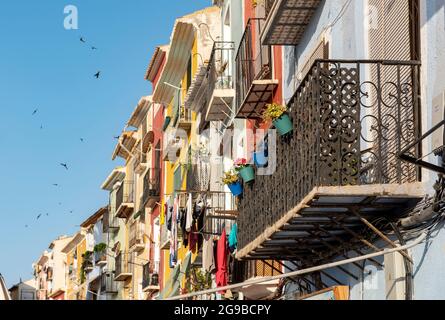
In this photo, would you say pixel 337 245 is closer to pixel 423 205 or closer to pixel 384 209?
pixel 384 209

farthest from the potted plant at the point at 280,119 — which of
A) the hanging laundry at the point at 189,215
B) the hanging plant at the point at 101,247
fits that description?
the hanging plant at the point at 101,247

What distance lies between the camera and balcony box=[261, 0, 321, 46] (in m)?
16.4

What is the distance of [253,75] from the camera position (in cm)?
2131

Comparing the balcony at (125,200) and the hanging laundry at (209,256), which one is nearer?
the hanging laundry at (209,256)

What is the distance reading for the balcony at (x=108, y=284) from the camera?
5109cm

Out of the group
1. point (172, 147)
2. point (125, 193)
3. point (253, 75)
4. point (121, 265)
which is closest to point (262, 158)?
point (253, 75)

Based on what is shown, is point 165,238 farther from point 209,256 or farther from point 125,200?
point 125,200

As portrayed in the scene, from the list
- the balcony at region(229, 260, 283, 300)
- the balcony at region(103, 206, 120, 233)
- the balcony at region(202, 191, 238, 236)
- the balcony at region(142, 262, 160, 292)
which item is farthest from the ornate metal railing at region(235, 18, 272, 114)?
the balcony at region(103, 206, 120, 233)

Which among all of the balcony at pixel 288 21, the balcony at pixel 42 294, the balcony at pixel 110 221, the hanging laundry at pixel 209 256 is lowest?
the balcony at pixel 42 294

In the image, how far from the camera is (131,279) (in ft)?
154

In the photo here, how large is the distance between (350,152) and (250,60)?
964cm

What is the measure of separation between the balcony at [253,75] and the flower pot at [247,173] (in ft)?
9.73

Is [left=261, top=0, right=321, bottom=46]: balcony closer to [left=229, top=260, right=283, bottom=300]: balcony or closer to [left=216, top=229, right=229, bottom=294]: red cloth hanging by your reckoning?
[left=229, top=260, right=283, bottom=300]: balcony

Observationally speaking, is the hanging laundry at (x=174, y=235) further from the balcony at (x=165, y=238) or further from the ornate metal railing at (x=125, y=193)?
the ornate metal railing at (x=125, y=193)
